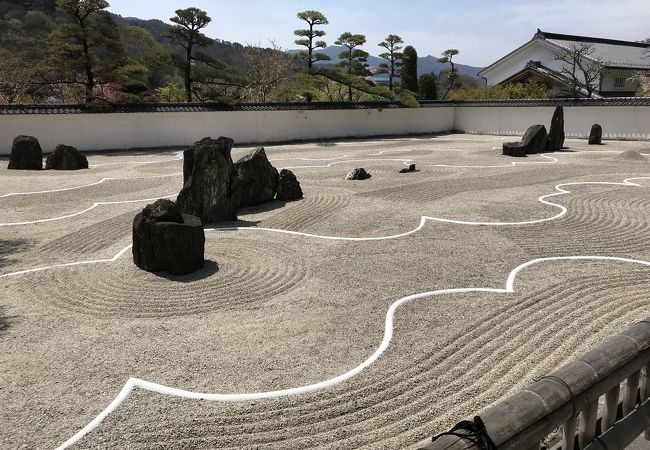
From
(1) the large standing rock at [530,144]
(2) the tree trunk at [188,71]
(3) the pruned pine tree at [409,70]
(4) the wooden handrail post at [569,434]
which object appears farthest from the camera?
(3) the pruned pine tree at [409,70]

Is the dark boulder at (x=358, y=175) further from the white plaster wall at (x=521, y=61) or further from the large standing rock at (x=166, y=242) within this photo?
the white plaster wall at (x=521, y=61)

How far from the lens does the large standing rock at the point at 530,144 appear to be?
2259 centimetres

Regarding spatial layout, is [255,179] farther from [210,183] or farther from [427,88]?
[427,88]

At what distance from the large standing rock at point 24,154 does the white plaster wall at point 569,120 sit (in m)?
26.0

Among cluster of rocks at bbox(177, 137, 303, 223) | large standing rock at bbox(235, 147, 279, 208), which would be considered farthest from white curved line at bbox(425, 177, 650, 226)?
cluster of rocks at bbox(177, 137, 303, 223)

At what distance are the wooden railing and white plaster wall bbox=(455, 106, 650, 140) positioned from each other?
29.2 meters

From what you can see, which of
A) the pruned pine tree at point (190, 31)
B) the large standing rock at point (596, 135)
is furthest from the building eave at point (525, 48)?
the pruned pine tree at point (190, 31)

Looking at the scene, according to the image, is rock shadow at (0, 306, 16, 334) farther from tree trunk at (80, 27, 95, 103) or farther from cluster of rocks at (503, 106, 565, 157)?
tree trunk at (80, 27, 95, 103)

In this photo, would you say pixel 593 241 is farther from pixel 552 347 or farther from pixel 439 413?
pixel 439 413

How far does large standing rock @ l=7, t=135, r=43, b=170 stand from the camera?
19.5 m

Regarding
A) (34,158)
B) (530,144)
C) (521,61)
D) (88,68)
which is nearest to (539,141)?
(530,144)

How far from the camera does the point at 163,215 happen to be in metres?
8.68

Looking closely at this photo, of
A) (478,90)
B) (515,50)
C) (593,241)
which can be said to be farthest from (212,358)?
(515,50)

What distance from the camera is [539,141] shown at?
931 inches
